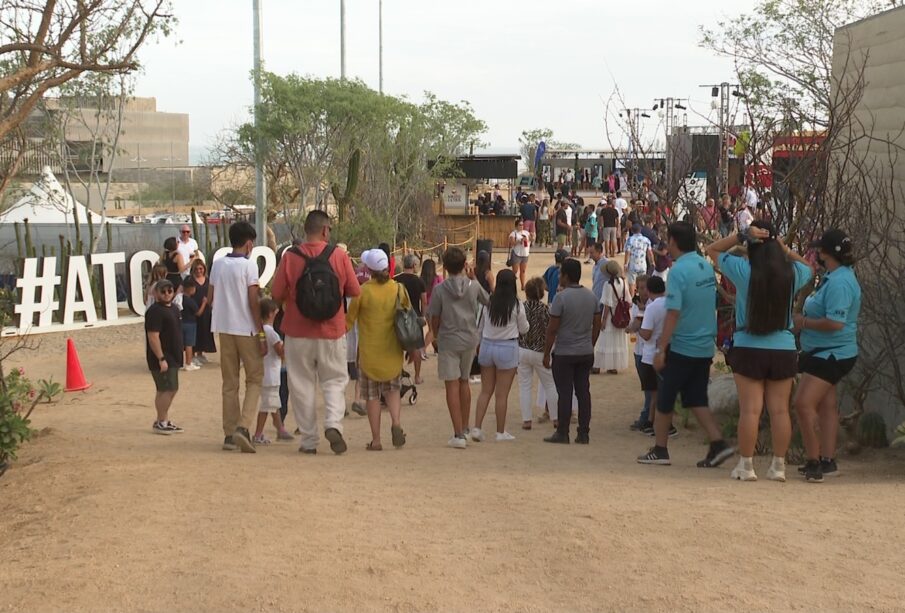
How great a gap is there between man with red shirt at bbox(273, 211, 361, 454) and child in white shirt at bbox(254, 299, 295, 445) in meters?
0.71

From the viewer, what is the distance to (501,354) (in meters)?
10.0

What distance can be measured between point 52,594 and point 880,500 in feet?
16.0

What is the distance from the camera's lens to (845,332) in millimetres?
7758

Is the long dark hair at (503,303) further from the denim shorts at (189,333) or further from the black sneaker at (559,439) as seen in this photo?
the denim shorts at (189,333)

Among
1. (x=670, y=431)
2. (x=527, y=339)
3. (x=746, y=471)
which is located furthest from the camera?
(x=670, y=431)

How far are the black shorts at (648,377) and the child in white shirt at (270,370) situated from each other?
3552 mm

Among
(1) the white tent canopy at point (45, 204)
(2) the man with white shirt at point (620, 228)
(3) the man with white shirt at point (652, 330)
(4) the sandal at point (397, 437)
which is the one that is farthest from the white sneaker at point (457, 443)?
(2) the man with white shirt at point (620, 228)

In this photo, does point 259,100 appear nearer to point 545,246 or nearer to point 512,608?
point 545,246

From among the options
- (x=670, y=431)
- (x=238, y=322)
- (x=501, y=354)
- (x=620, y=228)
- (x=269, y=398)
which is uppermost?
(x=620, y=228)

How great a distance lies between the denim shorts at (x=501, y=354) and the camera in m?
10.0

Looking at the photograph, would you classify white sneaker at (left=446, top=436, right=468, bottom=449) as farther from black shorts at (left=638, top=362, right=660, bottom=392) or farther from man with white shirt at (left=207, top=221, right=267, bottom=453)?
black shorts at (left=638, top=362, right=660, bottom=392)

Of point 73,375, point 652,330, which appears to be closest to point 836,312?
point 652,330

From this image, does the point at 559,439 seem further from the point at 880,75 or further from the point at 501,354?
the point at 880,75

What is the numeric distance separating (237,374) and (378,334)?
119 cm
